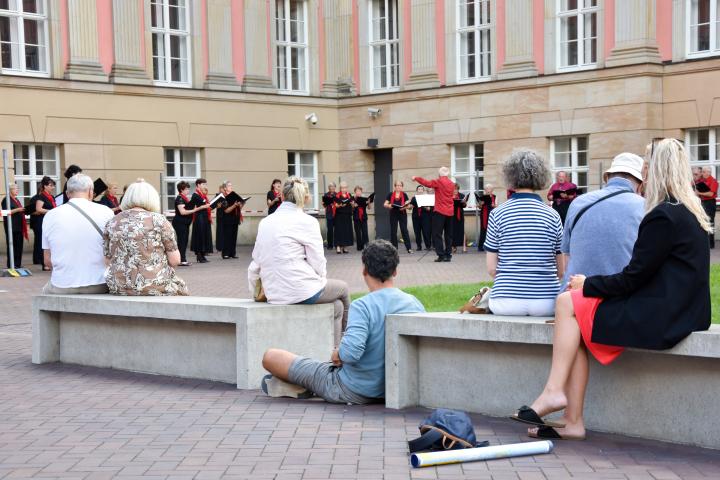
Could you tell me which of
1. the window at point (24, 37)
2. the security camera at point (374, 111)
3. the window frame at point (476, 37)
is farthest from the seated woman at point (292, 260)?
the security camera at point (374, 111)

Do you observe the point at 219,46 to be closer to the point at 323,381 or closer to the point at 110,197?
the point at 110,197

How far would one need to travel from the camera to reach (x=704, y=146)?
91.2ft

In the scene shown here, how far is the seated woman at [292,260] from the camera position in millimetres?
8820

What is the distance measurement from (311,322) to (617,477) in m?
3.62

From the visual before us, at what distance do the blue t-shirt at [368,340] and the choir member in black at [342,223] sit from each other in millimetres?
20896

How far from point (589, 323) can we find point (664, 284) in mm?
457

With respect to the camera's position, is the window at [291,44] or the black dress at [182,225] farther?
the window at [291,44]

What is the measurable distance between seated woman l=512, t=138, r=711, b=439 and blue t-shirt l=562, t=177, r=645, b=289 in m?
0.70

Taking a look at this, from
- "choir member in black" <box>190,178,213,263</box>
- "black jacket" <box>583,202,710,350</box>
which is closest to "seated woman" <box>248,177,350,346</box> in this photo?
"black jacket" <box>583,202,710,350</box>

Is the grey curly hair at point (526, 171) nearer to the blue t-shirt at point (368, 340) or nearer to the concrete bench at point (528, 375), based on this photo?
the concrete bench at point (528, 375)

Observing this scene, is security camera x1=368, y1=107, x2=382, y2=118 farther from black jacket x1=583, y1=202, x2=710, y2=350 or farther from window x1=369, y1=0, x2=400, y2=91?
black jacket x1=583, y1=202, x2=710, y2=350

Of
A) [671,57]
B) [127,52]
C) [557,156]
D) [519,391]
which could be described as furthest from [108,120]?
[519,391]

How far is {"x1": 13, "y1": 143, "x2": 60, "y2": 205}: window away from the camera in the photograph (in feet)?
92.7


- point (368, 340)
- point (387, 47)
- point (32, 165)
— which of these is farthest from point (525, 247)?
point (387, 47)
